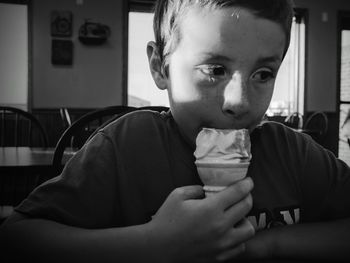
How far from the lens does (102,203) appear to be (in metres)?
0.79

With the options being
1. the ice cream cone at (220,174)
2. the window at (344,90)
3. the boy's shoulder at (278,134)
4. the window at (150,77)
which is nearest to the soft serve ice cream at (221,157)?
the ice cream cone at (220,174)

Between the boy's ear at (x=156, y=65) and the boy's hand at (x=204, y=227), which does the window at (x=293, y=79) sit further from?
the boy's hand at (x=204, y=227)

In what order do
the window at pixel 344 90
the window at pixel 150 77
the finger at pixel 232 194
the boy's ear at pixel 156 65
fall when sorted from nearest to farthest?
the finger at pixel 232 194 < the boy's ear at pixel 156 65 < the window at pixel 150 77 < the window at pixel 344 90

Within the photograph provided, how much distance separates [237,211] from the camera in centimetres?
62

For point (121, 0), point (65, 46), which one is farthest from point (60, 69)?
point (121, 0)

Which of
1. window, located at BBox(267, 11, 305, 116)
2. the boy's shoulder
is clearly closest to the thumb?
the boy's shoulder

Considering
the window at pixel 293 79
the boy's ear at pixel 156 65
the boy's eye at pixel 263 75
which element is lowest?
the boy's eye at pixel 263 75

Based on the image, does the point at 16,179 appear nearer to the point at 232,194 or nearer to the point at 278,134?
the point at 278,134

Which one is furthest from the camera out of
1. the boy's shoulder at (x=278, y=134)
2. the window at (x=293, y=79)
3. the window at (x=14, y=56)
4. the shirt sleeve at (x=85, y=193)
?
the window at (x=293, y=79)

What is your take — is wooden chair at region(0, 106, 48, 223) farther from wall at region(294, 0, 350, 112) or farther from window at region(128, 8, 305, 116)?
wall at region(294, 0, 350, 112)

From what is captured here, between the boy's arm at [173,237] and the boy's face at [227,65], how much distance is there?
0.14 m

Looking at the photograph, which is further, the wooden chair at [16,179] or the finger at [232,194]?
the wooden chair at [16,179]

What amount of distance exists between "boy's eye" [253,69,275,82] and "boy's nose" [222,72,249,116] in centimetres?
5

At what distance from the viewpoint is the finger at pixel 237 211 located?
622 millimetres
